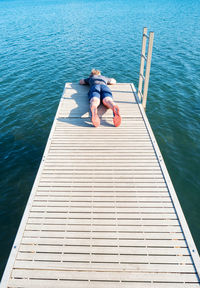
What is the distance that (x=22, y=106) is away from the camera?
1245 cm

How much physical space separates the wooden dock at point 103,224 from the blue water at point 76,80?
7.21 feet

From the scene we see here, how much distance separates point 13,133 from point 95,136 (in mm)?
5366

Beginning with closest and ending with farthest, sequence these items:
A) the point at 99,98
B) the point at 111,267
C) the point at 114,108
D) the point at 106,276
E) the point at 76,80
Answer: the point at 106,276 → the point at 111,267 → the point at 114,108 → the point at 99,98 → the point at 76,80

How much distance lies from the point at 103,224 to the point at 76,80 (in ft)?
43.3

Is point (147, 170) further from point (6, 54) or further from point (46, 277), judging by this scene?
point (6, 54)

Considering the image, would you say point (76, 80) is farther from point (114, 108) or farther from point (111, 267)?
point (111, 267)

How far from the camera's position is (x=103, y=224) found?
4.47 metres

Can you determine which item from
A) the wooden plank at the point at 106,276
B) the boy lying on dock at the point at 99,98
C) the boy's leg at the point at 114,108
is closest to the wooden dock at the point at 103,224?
the wooden plank at the point at 106,276

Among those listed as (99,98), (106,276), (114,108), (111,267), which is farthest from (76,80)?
(106,276)

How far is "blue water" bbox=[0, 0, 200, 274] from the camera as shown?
761cm

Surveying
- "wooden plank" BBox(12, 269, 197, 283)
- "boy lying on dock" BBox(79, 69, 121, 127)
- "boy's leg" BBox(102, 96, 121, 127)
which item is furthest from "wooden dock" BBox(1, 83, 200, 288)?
"boy lying on dock" BBox(79, 69, 121, 127)

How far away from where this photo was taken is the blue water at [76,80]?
7.61 meters

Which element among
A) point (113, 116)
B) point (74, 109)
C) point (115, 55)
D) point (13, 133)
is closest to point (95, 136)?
point (113, 116)

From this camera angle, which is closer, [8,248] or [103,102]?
[8,248]
